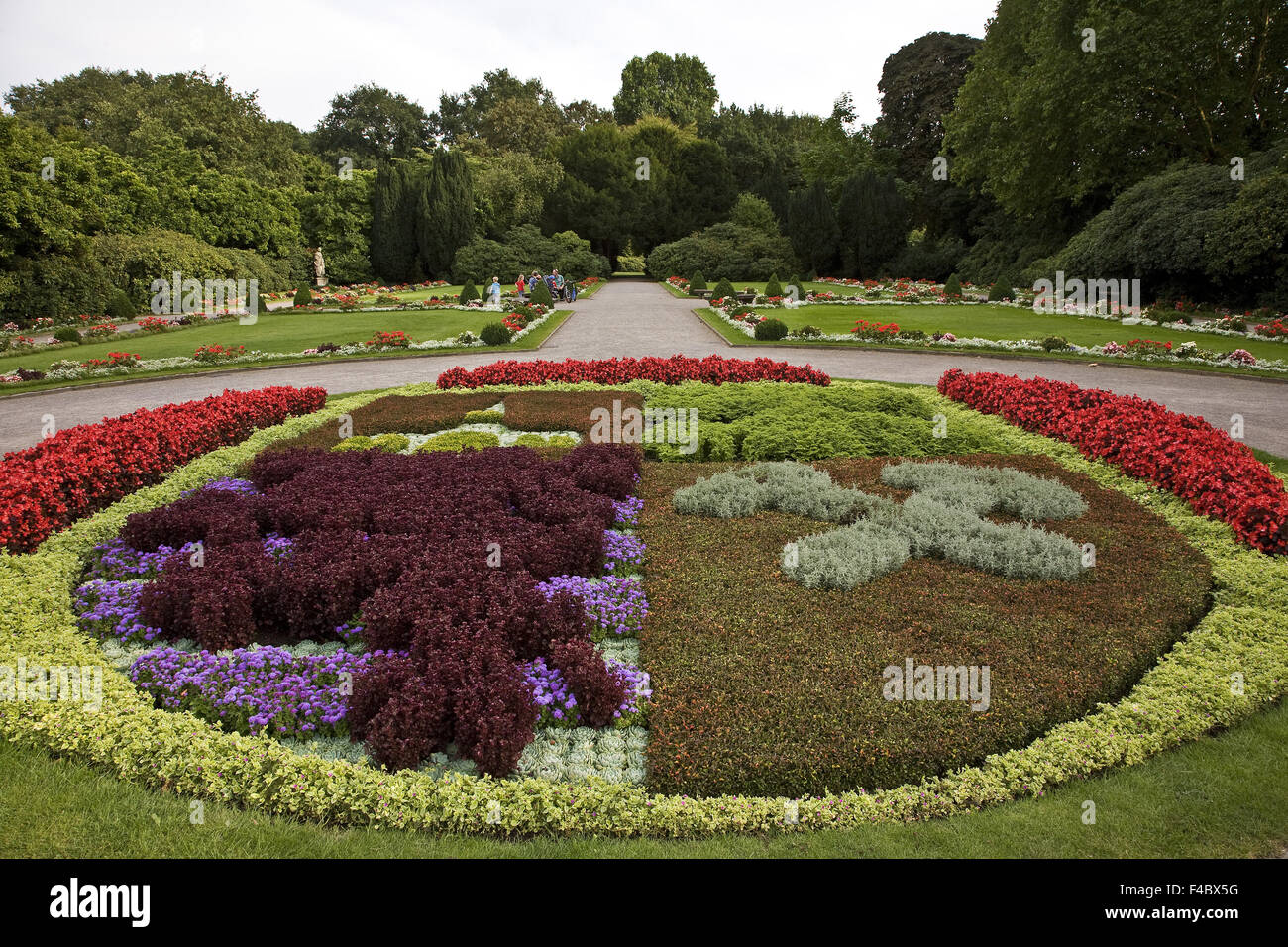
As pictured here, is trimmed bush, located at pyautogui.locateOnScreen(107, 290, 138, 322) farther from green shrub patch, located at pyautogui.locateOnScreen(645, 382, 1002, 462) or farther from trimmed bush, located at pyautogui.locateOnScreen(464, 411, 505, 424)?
green shrub patch, located at pyautogui.locateOnScreen(645, 382, 1002, 462)

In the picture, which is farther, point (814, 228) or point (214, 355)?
point (814, 228)

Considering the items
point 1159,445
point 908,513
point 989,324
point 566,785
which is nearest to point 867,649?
point 566,785

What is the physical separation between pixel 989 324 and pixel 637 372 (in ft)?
48.9

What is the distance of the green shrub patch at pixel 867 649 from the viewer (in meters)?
4.04

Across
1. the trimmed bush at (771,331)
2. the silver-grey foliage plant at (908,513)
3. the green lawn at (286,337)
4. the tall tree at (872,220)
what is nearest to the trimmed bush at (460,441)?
the silver-grey foliage plant at (908,513)

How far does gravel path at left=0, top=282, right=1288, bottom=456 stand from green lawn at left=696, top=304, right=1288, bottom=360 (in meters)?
2.62

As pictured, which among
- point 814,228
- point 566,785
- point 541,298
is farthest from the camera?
point 814,228

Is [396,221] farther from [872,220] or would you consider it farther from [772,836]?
[772,836]

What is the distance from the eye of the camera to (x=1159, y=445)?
27.5 ft

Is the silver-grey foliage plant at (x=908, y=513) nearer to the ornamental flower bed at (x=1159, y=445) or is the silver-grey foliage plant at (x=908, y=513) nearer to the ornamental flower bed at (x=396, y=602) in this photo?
the ornamental flower bed at (x=1159, y=445)

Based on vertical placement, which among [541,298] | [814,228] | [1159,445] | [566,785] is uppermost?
[814,228]

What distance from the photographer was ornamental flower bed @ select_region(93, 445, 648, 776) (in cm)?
440

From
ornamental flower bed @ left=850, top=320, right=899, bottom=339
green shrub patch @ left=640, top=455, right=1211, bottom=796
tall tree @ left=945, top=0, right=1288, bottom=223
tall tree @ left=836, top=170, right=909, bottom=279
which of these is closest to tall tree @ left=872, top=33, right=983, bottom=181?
tall tree @ left=836, top=170, right=909, bottom=279

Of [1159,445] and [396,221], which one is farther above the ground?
[396,221]
